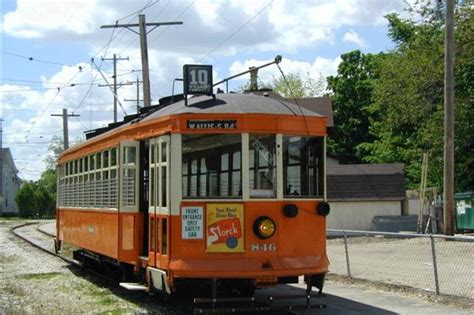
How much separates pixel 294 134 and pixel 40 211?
248 ft

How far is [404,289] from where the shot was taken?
40.9 ft

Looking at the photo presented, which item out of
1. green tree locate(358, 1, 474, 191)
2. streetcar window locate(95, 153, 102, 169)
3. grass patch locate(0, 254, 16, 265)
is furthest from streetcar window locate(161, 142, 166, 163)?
green tree locate(358, 1, 474, 191)

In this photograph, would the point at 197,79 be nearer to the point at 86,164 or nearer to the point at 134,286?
the point at 134,286

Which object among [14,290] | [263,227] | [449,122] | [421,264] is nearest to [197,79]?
[263,227]

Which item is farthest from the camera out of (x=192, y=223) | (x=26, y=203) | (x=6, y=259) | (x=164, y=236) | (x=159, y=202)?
(x=26, y=203)

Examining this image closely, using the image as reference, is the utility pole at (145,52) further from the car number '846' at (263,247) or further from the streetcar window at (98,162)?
the car number '846' at (263,247)

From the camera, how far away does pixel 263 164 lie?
1022cm

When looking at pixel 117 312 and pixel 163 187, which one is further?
pixel 117 312

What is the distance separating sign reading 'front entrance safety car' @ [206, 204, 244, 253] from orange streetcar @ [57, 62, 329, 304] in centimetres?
1

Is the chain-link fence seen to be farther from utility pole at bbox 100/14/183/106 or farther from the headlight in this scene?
utility pole at bbox 100/14/183/106

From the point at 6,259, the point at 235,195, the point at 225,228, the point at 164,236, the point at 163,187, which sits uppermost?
the point at 163,187

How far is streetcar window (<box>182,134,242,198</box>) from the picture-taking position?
10.1 m

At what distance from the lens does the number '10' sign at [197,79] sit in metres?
11.2

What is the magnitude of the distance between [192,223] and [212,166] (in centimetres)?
82
